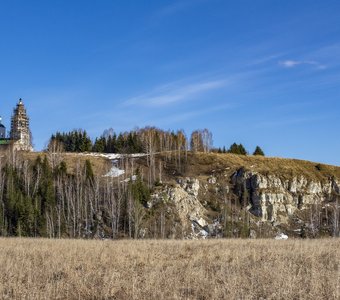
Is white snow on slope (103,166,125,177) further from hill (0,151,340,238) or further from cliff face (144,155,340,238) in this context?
cliff face (144,155,340,238)

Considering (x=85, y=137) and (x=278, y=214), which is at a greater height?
(x=85, y=137)

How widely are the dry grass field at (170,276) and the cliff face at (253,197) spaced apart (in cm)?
6215

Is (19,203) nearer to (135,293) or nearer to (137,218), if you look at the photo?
(137,218)

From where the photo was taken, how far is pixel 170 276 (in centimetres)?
1341

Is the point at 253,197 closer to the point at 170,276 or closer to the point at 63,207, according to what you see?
the point at 63,207

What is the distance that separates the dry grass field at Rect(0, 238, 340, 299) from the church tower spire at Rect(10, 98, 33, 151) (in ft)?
450

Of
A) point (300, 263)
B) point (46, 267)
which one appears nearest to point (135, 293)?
point (46, 267)

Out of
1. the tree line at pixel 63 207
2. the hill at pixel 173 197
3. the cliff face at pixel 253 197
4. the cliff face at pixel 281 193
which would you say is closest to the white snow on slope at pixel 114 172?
the hill at pixel 173 197

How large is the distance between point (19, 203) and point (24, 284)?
62.2m

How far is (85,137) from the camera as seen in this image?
459 feet

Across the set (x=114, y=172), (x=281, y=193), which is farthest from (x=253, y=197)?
(x=114, y=172)

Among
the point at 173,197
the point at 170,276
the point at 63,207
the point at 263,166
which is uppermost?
the point at 263,166

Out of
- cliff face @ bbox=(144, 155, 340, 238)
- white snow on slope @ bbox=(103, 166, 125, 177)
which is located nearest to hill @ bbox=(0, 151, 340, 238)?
white snow on slope @ bbox=(103, 166, 125, 177)

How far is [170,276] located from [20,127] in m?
150
